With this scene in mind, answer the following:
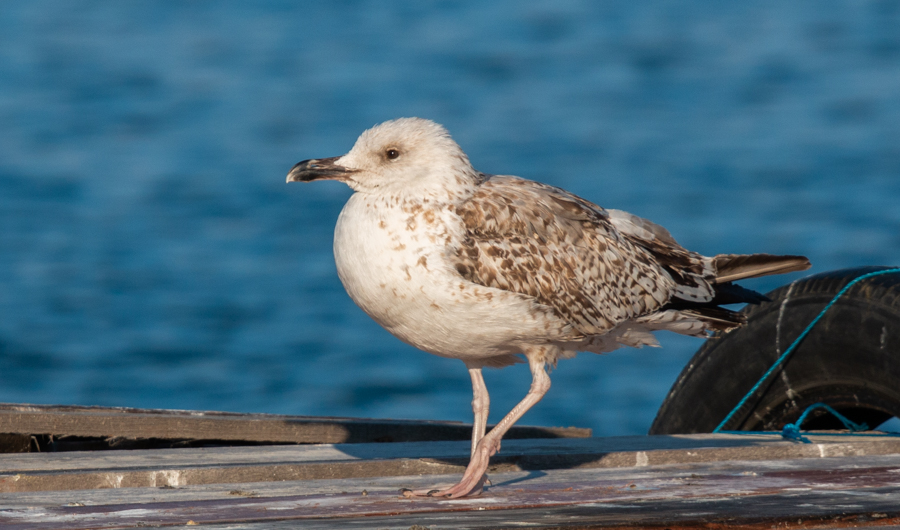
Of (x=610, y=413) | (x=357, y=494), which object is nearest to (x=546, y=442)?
(x=357, y=494)

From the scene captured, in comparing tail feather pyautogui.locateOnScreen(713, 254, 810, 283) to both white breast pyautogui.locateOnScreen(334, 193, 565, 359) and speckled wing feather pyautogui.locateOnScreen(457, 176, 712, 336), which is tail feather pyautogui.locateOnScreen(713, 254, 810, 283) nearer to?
speckled wing feather pyautogui.locateOnScreen(457, 176, 712, 336)

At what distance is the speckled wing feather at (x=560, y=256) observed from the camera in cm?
528

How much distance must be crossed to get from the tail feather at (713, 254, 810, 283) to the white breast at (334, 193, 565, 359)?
64.5 inches

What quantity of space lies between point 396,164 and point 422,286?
2.34 feet

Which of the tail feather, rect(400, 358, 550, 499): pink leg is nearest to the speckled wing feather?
rect(400, 358, 550, 499): pink leg

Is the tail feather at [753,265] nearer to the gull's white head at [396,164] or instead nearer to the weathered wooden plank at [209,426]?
the gull's white head at [396,164]

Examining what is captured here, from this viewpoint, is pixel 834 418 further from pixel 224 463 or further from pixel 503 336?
pixel 224 463

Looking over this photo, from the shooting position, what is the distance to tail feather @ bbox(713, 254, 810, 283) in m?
6.28

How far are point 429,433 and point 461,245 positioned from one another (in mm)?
2957

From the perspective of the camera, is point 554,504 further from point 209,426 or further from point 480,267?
→ point 209,426

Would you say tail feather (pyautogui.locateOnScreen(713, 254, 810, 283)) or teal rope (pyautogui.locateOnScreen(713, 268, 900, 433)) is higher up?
tail feather (pyautogui.locateOnScreen(713, 254, 810, 283))

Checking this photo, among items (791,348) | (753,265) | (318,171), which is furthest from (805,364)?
(318,171)

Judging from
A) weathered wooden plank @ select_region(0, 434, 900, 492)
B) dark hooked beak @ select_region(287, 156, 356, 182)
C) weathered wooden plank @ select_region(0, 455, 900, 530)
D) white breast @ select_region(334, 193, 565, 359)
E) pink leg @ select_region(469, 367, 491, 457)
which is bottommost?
weathered wooden plank @ select_region(0, 455, 900, 530)

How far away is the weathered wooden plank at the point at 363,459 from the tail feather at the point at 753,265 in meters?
0.96
